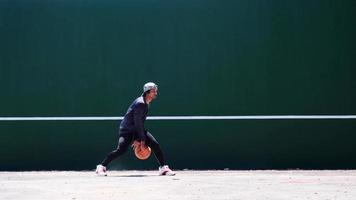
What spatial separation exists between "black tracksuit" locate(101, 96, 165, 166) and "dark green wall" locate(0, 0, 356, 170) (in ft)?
4.59

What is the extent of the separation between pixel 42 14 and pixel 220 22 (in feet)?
10.8

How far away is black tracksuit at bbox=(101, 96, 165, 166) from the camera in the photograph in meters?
13.4

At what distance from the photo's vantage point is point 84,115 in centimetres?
1503

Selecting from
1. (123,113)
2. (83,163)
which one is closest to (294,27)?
(123,113)

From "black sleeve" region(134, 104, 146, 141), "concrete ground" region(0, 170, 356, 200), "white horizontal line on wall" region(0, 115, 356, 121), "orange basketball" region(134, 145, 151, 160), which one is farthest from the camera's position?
"white horizontal line on wall" region(0, 115, 356, 121)

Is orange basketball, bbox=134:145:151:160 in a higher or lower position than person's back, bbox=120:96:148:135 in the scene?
lower

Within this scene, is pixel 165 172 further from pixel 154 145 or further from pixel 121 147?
pixel 121 147

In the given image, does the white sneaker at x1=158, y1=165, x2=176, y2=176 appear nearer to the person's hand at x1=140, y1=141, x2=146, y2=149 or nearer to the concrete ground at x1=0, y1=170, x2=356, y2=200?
the concrete ground at x1=0, y1=170, x2=356, y2=200

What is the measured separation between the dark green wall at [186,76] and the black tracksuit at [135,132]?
1398mm

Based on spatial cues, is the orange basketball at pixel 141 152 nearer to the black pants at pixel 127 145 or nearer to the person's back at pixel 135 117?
the black pants at pixel 127 145

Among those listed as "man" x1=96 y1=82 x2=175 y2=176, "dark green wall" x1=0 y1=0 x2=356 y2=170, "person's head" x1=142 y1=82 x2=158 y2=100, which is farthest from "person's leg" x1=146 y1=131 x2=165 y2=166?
"dark green wall" x1=0 y1=0 x2=356 y2=170

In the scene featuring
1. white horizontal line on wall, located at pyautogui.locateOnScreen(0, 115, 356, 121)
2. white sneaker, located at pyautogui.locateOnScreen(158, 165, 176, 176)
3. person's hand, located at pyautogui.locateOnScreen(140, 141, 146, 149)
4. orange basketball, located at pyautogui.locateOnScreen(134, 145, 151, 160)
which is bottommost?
white sneaker, located at pyautogui.locateOnScreen(158, 165, 176, 176)

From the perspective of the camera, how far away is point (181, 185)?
11.8 m

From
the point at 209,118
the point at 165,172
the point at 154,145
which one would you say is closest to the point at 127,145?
the point at 154,145
